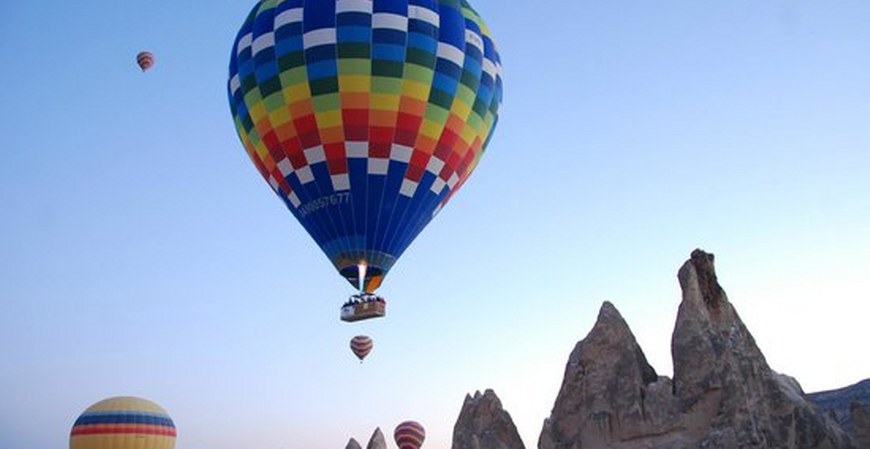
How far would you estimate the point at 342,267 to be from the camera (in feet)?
79.7

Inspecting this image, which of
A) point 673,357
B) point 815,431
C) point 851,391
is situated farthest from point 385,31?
point 851,391

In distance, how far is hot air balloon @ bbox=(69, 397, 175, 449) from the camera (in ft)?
151

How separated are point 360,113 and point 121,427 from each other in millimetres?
31206

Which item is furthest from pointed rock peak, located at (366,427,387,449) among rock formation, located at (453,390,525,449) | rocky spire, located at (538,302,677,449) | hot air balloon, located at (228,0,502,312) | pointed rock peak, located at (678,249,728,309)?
hot air balloon, located at (228,0,502,312)

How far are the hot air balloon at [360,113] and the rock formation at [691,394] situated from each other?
76.6 ft

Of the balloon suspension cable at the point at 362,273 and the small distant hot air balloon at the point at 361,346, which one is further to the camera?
the small distant hot air balloon at the point at 361,346

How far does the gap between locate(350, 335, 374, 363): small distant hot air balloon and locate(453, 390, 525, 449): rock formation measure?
16.2m

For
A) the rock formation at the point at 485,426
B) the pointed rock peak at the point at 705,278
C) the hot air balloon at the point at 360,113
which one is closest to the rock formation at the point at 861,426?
the pointed rock peak at the point at 705,278

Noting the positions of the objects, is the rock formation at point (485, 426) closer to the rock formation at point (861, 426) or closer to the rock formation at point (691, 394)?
→ the rock formation at point (691, 394)

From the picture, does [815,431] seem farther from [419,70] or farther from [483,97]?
[419,70]

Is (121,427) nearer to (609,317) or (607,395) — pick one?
(607,395)

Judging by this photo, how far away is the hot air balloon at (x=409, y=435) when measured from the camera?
1981 inches

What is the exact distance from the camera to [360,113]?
24531 millimetres

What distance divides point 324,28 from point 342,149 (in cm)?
387
